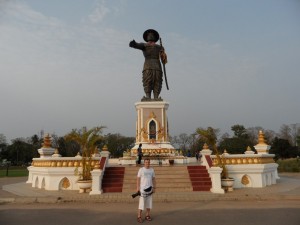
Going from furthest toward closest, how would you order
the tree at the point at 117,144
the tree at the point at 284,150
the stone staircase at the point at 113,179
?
the tree at the point at 117,144
the tree at the point at 284,150
the stone staircase at the point at 113,179

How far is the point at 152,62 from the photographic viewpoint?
22062 mm

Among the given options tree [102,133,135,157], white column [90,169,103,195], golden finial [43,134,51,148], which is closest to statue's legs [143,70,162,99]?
golden finial [43,134,51,148]

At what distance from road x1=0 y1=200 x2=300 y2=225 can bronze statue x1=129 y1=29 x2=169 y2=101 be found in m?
12.9

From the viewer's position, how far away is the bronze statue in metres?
21.7

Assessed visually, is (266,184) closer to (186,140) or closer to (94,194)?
(94,194)

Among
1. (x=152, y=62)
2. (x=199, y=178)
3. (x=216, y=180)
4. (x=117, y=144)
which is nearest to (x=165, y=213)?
(x=216, y=180)

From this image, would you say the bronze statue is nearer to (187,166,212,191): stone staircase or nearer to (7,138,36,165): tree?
(187,166,212,191): stone staircase

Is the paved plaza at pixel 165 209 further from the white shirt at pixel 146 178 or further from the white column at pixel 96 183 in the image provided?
the white shirt at pixel 146 178

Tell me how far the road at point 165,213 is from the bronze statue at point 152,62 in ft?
42.2

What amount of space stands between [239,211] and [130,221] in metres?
3.17

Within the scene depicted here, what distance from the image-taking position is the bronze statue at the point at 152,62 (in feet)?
71.3

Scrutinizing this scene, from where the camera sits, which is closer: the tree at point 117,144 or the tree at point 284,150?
the tree at point 284,150

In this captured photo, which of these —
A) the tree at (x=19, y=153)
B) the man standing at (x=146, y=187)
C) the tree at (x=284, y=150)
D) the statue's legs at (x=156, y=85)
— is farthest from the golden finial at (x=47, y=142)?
the tree at (x=19, y=153)

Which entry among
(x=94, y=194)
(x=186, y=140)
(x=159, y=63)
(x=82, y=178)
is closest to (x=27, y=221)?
(x=94, y=194)
